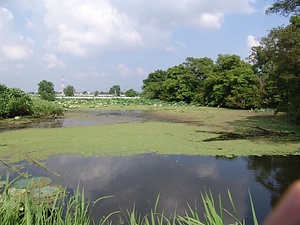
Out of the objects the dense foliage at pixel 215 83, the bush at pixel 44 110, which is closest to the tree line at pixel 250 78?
the dense foliage at pixel 215 83

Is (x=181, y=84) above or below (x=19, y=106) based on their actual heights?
above

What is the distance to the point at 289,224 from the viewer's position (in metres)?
0.27

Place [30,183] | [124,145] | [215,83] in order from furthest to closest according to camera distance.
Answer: [215,83], [124,145], [30,183]

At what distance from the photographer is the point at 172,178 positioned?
494 centimetres

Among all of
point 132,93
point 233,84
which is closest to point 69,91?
point 132,93

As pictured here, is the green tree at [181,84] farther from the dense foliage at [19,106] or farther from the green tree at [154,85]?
the dense foliage at [19,106]

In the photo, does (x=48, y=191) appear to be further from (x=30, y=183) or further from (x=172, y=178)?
(x=172, y=178)

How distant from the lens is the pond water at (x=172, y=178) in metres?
3.95

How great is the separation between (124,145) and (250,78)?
15.9 meters

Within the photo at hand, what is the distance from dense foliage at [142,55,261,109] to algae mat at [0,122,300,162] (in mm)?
12746

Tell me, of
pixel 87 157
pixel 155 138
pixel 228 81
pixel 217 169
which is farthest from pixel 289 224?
pixel 228 81

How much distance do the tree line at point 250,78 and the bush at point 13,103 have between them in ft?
37.3

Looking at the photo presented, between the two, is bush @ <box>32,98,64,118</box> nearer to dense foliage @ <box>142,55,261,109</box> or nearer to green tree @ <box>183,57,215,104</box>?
dense foliage @ <box>142,55,261,109</box>

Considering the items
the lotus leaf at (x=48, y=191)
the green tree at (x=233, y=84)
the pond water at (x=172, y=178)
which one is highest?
the green tree at (x=233, y=84)
